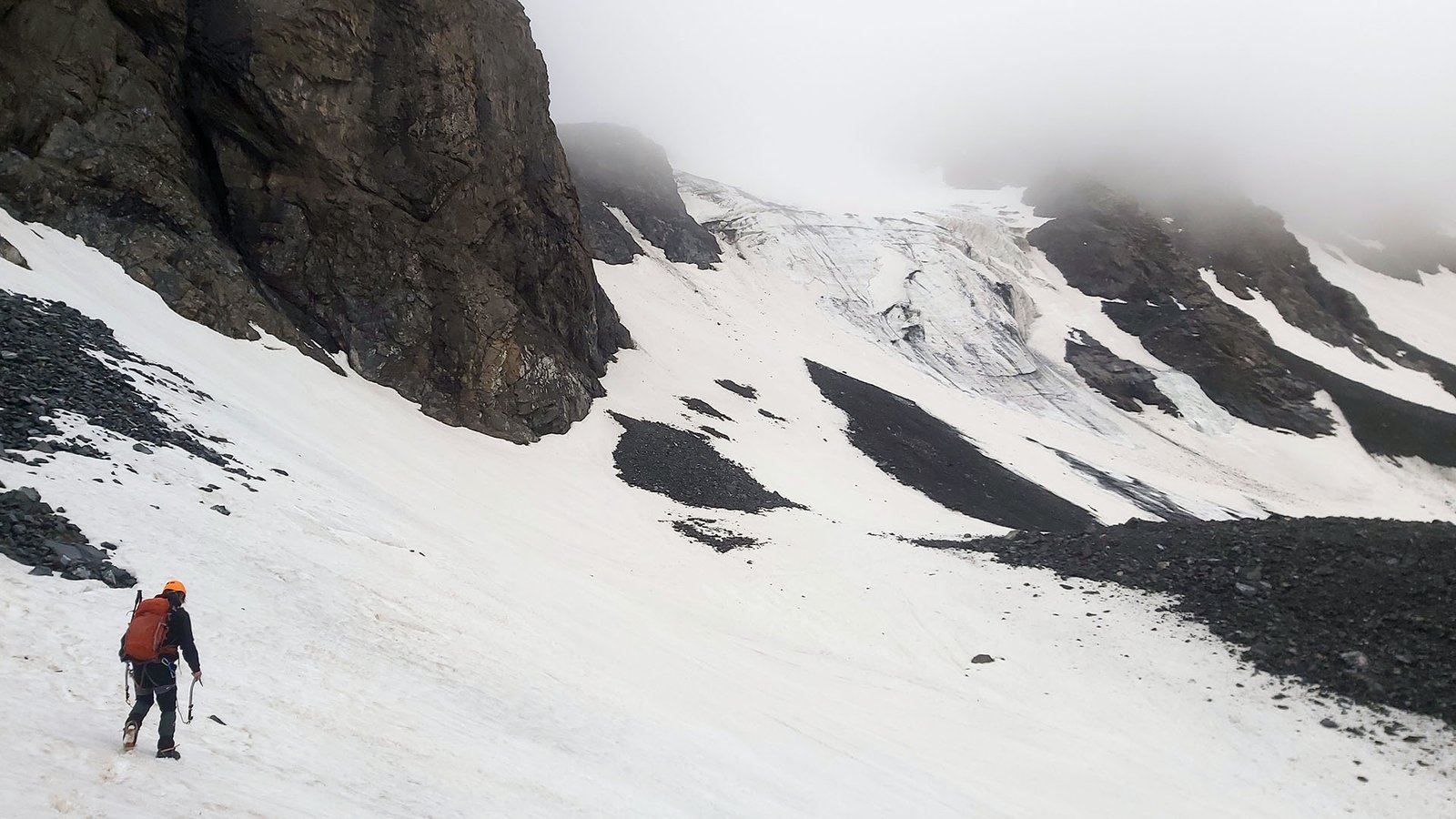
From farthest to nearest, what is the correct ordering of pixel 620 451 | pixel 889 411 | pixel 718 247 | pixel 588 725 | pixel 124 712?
pixel 718 247 < pixel 889 411 < pixel 620 451 < pixel 588 725 < pixel 124 712

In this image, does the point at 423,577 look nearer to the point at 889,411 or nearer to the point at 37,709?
the point at 37,709

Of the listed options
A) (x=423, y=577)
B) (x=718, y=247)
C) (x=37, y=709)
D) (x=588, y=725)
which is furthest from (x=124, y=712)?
(x=718, y=247)

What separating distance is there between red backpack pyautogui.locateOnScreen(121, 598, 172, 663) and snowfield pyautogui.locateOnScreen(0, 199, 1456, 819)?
2.03 feet

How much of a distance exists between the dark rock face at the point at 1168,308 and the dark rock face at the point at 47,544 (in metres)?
69.6

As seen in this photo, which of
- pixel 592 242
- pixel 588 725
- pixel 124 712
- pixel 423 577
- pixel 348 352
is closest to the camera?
pixel 124 712

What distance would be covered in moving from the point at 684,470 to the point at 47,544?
2085 centimetres

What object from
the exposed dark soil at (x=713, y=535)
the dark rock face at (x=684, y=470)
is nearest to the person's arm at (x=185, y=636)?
the exposed dark soil at (x=713, y=535)

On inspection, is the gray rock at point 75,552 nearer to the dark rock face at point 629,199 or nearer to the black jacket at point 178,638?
the black jacket at point 178,638

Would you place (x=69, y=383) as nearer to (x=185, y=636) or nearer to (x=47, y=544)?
(x=47, y=544)

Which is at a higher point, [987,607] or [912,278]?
[912,278]

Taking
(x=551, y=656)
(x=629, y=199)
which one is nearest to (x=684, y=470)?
(x=551, y=656)

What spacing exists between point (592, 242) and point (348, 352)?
95.8 feet

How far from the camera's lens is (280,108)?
75.2ft

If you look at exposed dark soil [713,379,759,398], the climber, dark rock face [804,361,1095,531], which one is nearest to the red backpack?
the climber
